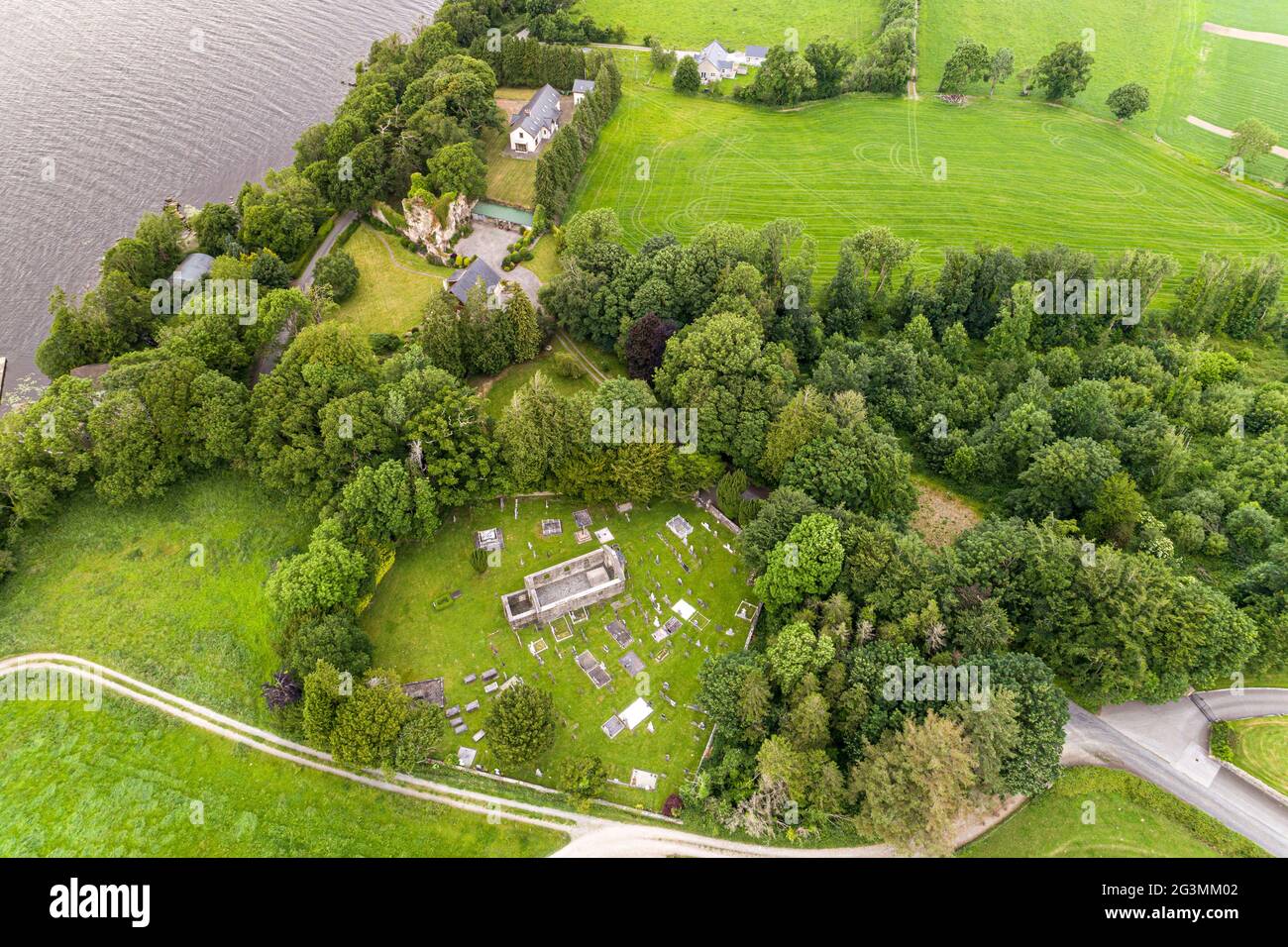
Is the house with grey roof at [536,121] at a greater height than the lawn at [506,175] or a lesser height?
greater

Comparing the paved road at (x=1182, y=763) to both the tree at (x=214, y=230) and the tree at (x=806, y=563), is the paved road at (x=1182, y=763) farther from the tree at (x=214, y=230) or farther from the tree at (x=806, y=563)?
the tree at (x=214, y=230)

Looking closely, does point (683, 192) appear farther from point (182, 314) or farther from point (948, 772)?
point (948, 772)

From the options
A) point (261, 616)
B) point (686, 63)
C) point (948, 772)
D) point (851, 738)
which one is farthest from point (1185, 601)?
point (686, 63)

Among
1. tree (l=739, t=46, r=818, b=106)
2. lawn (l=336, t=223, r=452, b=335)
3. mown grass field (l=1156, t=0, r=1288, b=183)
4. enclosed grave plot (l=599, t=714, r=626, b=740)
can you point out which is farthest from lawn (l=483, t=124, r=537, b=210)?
mown grass field (l=1156, t=0, r=1288, b=183)

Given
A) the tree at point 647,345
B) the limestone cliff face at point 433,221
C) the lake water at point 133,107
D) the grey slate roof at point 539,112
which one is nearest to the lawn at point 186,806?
the tree at point 647,345

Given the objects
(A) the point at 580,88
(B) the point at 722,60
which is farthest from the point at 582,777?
(B) the point at 722,60

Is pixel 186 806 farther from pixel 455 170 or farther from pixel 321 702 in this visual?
pixel 455 170

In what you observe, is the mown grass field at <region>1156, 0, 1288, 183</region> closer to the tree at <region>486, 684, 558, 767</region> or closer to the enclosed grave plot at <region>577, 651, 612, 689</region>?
the enclosed grave plot at <region>577, 651, 612, 689</region>
